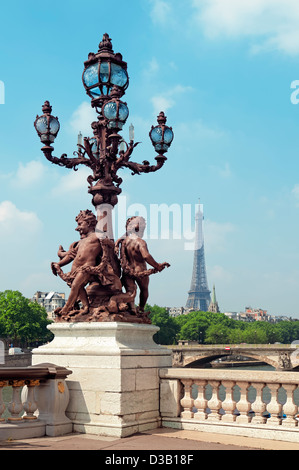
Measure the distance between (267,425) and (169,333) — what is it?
10998 centimetres

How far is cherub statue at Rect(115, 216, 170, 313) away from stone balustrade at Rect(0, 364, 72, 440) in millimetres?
→ 1664

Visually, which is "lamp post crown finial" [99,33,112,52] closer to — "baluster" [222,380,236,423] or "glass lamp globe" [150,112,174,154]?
"glass lamp globe" [150,112,174,154]

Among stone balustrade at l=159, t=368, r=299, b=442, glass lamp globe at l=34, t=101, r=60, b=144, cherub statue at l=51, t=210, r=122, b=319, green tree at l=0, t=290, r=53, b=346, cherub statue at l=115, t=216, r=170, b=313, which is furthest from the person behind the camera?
green tree at l=0, t=290, r=53, b=346

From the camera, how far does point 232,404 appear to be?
27.1 ft

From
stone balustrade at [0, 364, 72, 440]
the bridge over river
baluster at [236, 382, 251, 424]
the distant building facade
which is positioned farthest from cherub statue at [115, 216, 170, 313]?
the distant building facade

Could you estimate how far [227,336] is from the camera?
132 m

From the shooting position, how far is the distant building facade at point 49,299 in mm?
169375

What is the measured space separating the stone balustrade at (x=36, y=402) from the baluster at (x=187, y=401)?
1707 mm

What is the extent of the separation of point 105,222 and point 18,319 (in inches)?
2950

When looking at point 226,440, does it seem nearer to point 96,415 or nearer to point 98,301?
point 96,415

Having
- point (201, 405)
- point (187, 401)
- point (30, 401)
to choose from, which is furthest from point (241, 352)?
point (30, 401)

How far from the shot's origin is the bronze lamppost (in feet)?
29.3

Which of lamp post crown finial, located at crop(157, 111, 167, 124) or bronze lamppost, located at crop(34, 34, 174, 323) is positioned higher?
lamp post crown finial, located at crop(157, 111, 167, 124)

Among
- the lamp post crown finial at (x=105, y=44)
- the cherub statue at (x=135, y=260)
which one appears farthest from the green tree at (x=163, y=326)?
the cherub statue at (x=135, y=260)
